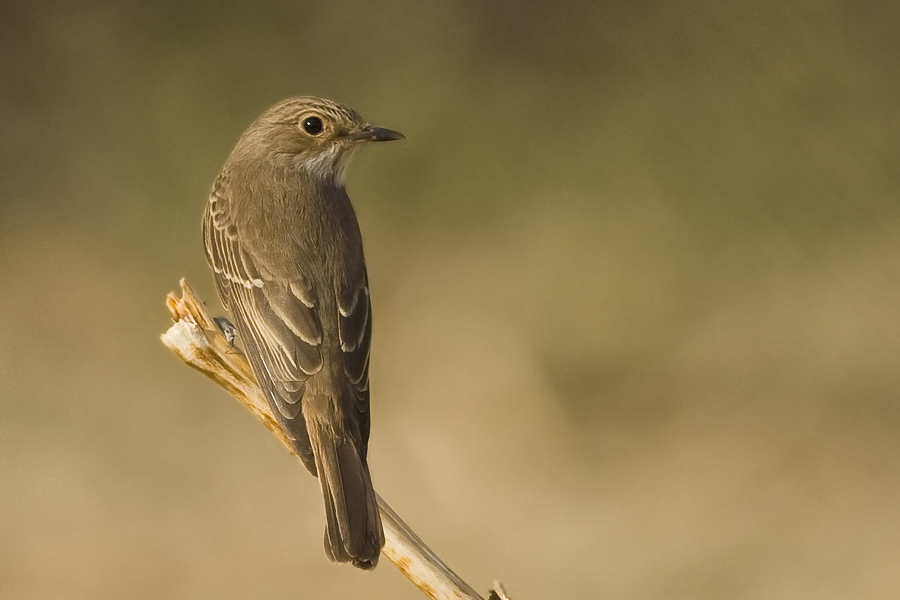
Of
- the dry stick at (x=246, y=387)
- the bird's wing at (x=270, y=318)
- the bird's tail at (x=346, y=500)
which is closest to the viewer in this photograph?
the dry stick at (x=246, y=387)

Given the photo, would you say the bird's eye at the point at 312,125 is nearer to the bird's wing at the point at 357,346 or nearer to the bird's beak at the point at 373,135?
the bird's beak at the point at 373,135

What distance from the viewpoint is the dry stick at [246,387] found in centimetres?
298

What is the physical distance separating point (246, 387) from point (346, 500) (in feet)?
2.20

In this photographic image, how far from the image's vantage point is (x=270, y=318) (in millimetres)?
3924

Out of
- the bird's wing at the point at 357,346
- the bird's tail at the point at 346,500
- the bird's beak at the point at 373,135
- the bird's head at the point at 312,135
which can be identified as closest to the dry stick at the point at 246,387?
the bird's tail at the point at 346,500

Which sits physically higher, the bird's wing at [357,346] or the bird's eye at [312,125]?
the bird's eye at [312,125]

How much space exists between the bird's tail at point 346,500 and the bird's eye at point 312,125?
1331mm

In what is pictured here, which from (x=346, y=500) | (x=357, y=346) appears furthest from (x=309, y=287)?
(x=346, y=500)

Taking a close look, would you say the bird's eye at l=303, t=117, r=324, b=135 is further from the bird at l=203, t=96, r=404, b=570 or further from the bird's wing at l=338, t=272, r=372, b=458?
the bird's wing at l=338, t=272, r=372, b=458

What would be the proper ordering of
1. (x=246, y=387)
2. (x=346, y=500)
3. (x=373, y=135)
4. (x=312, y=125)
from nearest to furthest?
(x=346, y=500), (x=246, y=387), (x=373, y=135), (x=312, y=125)

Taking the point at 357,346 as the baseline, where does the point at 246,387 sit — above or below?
below

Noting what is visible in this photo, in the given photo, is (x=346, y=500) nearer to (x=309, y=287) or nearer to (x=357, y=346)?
(x=357, y=346)

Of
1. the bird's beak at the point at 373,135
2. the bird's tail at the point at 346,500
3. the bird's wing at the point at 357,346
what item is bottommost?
the bird's tail at the point at 346,500

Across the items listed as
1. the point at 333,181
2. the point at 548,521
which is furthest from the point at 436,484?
the point at 333,181
